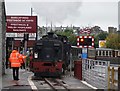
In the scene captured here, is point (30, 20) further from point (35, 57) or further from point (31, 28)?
point (35, 57)

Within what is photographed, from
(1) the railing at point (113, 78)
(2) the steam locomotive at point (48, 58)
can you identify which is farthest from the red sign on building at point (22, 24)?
(1) the railing at point (113, 78)

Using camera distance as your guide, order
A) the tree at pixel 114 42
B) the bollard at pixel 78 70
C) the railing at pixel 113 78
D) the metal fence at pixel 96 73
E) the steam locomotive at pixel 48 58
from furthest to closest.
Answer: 1. the tree at pixel 114 42
2. the steam locomotive at pixel 48 58
3. the bollard at pixel 78 70
4. the metal fence at pixel 96 73
5. the railing at pixel 113 78

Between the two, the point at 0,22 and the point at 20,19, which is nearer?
the point at 0,22

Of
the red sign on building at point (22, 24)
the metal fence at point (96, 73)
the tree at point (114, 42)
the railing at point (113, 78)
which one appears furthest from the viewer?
the tree at point (114, 42)

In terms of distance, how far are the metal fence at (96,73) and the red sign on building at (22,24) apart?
1264 cm

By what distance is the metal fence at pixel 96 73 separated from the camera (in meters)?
16.6

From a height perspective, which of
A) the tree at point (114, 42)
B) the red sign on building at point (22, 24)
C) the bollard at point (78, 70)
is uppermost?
the red sign on building at point (22, 24)

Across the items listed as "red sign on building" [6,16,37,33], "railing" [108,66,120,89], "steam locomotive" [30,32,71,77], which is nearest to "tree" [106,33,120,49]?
"red sign on building" [6,16,37,33]

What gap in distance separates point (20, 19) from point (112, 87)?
21191 millimetres

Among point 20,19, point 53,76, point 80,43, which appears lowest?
point 53,76

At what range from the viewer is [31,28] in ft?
115

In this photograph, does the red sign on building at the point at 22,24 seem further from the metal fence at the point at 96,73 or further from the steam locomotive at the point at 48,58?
the metal fence at the point at 96,73

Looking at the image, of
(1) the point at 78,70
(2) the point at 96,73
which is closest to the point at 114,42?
(1) the point at 78,70

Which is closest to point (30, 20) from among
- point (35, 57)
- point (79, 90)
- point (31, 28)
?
point (31, 28)
